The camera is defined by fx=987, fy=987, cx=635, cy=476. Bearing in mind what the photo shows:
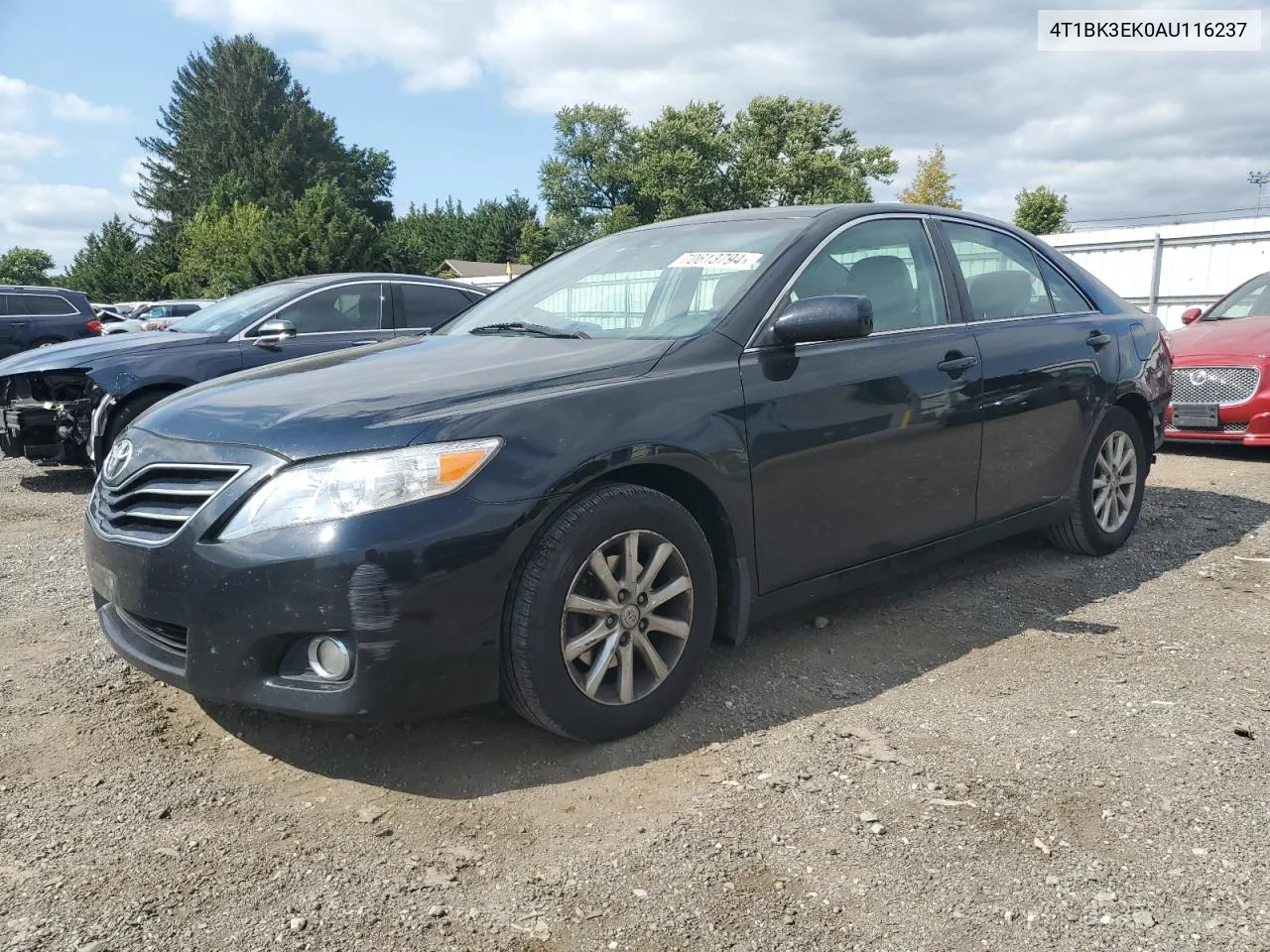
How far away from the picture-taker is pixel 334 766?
9.42 feet

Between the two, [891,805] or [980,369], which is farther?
[980,369]

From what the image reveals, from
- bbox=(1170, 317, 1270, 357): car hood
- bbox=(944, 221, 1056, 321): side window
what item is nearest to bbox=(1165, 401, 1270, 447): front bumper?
bbox=(1170, 317, 1270, 357): car hood

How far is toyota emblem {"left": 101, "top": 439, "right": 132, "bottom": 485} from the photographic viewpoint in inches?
117

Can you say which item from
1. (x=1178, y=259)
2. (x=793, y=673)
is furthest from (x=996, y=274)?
(x=1178, y=259)

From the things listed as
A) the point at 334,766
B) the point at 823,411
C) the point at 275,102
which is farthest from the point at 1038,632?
the point at 275,102

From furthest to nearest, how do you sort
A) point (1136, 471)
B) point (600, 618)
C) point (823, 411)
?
1. point (1136, 471)
2. point (823, 411)
3. point (600, 618)

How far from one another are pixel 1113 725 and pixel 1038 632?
88 cm

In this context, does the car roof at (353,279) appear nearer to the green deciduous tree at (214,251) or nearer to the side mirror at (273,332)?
the side mirror at (273,332)

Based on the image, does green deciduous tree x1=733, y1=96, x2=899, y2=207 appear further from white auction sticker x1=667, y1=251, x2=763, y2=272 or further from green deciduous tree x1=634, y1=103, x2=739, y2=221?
white auction sticker x1=667, y1=251, x2=763, y2=272

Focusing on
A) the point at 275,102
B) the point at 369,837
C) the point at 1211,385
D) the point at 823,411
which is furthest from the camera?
the point at 275,102

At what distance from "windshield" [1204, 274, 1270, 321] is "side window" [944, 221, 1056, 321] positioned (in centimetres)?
547

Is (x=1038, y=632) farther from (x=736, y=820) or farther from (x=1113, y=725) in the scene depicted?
(x=736, y=820)

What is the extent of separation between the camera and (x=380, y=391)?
112 inches

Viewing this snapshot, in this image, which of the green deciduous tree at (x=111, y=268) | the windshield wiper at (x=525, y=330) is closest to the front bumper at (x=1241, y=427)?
the windshield wiper at (x=525, y=330)
